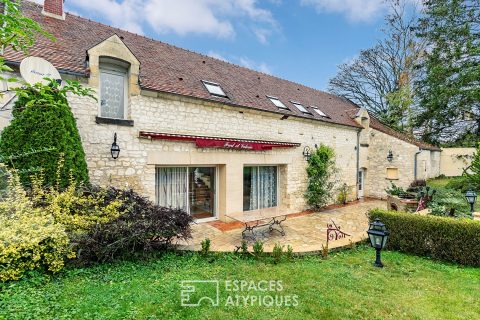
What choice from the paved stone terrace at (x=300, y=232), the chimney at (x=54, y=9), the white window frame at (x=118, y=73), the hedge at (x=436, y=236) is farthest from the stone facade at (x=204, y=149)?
the chimney at (x=54, y=9)

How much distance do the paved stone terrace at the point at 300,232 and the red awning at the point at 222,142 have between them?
3390mm

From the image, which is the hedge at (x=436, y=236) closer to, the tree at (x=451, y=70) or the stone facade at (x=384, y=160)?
the stone facade at (x=384, y=160)

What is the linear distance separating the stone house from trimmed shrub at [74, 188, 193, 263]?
7.97 ft

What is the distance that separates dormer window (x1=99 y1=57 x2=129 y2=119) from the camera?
862 centimetres

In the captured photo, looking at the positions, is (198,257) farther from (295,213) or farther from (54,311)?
(295,213)

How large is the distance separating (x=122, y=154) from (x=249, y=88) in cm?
826

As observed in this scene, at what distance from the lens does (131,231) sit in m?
5.97

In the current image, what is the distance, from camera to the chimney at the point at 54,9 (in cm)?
1031

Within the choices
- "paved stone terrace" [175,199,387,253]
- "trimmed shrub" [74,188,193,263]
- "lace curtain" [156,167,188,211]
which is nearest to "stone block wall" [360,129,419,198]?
"paved stone terrace" [175,199,387,253]

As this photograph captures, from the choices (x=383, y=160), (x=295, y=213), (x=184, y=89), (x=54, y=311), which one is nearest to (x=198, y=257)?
(x=54, y=311)

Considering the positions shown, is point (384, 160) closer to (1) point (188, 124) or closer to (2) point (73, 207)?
(1) point (188, 124)

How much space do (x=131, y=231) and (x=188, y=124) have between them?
5221 mm

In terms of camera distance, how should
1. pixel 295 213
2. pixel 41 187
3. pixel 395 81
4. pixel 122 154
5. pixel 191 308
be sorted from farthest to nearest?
pixel 395 81 < pixel 295 213 < pixel 122 154 < pixel 41 187 < pixel 191 308

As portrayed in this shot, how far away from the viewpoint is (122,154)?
8.61 m
